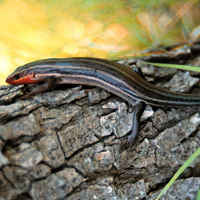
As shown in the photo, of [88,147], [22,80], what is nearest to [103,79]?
[88,147]

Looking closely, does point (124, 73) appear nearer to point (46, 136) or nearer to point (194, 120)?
point (194, 120)

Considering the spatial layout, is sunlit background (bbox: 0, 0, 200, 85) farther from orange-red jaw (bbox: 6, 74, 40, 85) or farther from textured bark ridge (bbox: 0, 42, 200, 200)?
textured bark ridge (bbox: 0, 42, 200, 200)

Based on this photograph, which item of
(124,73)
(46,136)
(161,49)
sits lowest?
(46,136)

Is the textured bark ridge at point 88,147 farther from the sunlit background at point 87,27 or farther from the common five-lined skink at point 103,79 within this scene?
the sunlit background at point 87,27

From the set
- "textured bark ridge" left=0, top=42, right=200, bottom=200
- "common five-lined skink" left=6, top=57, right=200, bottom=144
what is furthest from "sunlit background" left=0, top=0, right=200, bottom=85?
"textured bark ridge" left=0, top=42, right=200, bottom=200

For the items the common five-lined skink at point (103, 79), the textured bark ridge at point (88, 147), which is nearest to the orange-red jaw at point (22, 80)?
the common five-lined skink at point (103, 79)

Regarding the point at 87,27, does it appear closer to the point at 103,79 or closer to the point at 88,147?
the point at 103,79

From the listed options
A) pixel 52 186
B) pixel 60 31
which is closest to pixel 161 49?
pixel 60 31
